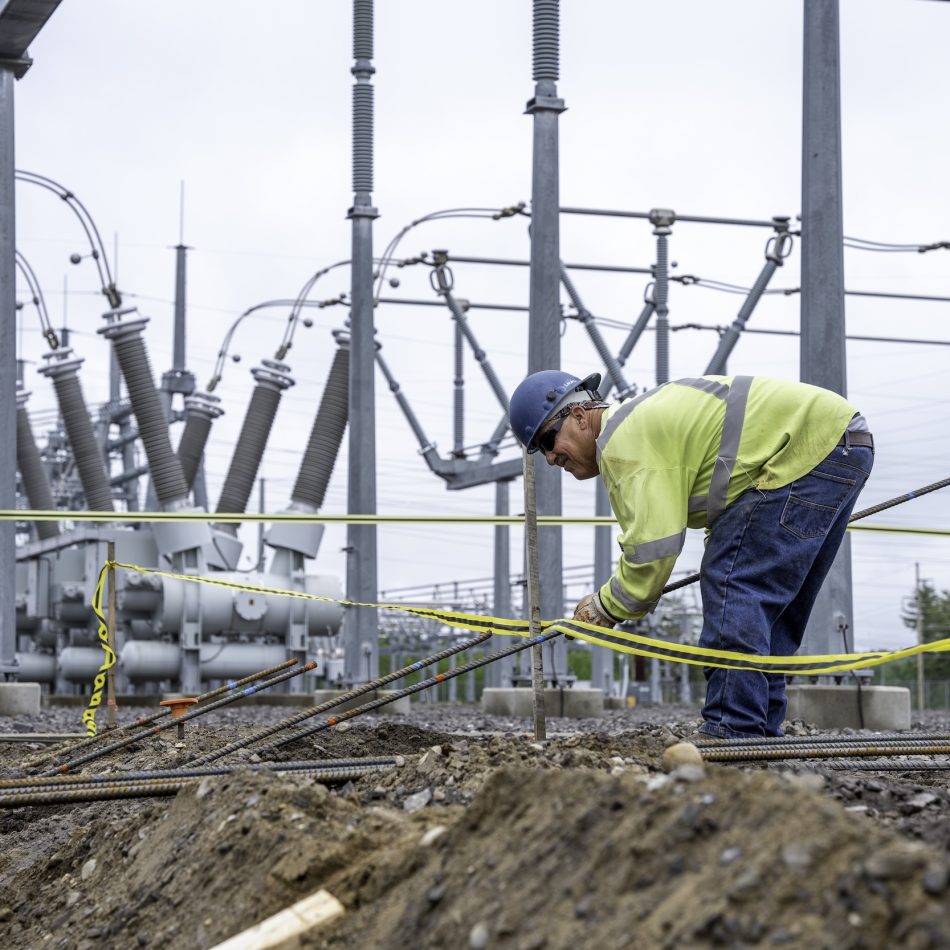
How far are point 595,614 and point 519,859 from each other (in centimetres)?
220

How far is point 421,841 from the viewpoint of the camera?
3.21 meters

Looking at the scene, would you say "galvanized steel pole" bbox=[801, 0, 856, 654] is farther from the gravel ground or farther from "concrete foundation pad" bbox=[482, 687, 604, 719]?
the gravel ground

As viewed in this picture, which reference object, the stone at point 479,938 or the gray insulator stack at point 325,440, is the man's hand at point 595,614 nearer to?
the stone at point 479,938

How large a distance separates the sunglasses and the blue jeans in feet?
2.02

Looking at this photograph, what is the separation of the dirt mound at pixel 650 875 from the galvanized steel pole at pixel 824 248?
6700 mm

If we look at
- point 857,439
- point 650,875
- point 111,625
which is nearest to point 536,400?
point 857,439

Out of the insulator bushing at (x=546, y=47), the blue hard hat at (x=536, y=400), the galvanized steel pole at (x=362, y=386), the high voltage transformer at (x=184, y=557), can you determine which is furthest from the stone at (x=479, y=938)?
the high voltage transformer at (x=184, y=557)

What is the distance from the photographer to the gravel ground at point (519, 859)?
7.48ft

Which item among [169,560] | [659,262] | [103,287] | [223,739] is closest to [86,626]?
[169,560]

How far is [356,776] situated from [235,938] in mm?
1643

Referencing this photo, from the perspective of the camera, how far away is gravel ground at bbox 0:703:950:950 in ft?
7.48

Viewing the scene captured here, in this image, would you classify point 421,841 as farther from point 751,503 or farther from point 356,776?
point 751,503

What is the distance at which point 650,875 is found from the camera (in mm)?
2533

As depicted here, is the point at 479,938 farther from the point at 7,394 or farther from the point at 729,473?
the point at 7,394
